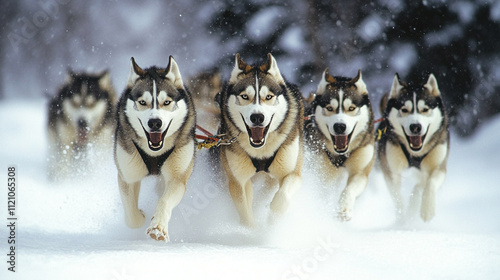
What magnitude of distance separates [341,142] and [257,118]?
2.28ft

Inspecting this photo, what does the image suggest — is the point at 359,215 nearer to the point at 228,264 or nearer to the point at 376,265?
the point at 376,265

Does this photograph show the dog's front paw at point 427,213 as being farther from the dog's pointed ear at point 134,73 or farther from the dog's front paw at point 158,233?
the dog's pointed ear at point 134,73

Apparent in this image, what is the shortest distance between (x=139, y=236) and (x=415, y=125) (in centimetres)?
175

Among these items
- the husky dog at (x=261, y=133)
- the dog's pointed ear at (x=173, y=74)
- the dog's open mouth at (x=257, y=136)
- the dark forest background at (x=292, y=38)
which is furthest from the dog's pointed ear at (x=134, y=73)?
the dark forest background at (x=292, y=38)

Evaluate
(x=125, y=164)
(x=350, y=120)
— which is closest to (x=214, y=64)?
(x=350, y=120)

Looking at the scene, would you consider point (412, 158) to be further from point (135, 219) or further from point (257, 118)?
point (135, 219)

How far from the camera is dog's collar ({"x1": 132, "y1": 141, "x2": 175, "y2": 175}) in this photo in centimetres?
256

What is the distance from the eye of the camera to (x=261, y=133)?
256cm

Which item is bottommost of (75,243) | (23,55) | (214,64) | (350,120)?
(75,243)

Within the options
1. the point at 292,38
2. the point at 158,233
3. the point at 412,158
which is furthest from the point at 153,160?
the point at 292,38

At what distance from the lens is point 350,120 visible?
301cm

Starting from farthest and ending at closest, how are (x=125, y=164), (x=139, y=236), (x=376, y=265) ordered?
(x=139, y=236) < (x=125, y=164) < (x=376, y=265)

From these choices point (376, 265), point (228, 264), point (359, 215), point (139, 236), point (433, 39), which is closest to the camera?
point (228, 264)

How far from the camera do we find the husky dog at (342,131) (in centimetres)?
301
